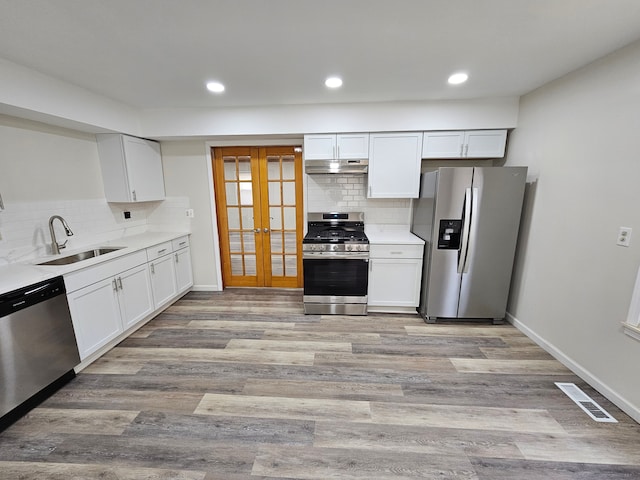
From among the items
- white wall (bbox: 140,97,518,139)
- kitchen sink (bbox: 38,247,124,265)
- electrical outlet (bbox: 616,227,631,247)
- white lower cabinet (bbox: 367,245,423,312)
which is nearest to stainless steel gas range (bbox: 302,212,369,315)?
white lower cabinet (bbox: 367,245,423,312)

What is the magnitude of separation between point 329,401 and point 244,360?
0.88m

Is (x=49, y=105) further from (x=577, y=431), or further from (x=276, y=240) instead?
(x=577, y=431)

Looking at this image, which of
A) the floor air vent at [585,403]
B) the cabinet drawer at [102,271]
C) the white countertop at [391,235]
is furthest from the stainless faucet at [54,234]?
the floor air vent at [585,403]

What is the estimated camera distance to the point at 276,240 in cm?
379

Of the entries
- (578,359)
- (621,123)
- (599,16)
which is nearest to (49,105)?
(599,16)

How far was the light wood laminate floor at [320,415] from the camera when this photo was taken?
1.43 m

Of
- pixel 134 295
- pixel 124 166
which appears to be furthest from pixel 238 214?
pixel 134 295

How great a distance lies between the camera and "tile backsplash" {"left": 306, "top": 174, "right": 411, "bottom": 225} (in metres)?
3.47

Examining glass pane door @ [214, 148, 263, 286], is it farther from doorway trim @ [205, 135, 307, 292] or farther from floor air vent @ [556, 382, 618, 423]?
floor air vent @ [556, 382, 618, 423]

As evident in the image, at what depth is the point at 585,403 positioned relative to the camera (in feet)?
6.01

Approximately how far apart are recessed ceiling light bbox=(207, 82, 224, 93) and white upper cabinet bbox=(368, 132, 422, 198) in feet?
5.42

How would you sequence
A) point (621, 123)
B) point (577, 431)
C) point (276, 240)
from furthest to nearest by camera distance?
point (276, 240), point (621, 123), point (577, 431)

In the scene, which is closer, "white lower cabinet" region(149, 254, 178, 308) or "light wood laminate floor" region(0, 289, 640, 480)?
"light wood laminate floor" region(0, 289, 640, 480)

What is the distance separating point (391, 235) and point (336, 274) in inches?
34.3
